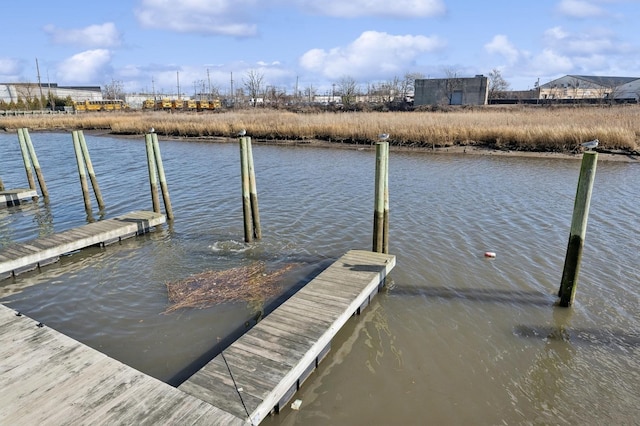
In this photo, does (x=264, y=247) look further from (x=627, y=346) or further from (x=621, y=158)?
(x=621, y=158)

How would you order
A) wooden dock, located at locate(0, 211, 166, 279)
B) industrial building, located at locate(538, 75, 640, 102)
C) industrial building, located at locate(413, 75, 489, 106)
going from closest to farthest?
wooden dock, located at locate(0, 211, 166, 279) < industrial building, located at locate(413, 75, 489, 106) < industrial building, located at locate(538, 75, 640, 102)

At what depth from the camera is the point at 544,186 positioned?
15.4m

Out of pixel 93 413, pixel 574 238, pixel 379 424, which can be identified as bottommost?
pixel 379 424

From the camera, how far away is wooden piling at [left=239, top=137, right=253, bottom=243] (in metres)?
9.27

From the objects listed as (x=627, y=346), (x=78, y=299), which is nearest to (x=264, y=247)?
(x=78, y=299)

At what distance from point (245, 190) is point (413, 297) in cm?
470

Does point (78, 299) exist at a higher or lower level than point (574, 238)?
lower

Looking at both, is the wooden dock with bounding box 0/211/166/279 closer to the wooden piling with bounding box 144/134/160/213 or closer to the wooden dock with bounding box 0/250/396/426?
the wooden piling with bounding box 144/134/160/213

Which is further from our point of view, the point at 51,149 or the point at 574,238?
the point at 51,149

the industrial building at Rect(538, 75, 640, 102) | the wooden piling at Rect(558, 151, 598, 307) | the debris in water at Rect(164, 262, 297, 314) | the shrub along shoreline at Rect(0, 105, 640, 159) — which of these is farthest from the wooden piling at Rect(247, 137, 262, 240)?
the industrial building at Rect(538, 75, 640, 102)

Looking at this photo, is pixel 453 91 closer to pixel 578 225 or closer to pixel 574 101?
pixel 574 101

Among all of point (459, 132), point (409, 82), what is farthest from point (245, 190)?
point (409, 82)

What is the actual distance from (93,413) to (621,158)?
80.8 ft

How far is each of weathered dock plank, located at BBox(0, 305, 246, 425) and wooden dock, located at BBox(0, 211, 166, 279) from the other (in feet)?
12.8
